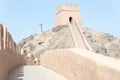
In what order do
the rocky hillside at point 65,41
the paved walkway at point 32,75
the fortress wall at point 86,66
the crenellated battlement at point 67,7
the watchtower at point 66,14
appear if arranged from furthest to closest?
1. the crenellated battlement at point 67,7
2. the rocky hillside at point 65,41
3. the watchtower at point 66,14
4. the paved walkway at point 32,75
5. the fortress wall at point 86,66

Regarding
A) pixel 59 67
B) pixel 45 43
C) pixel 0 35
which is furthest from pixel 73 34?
pixel 0 35

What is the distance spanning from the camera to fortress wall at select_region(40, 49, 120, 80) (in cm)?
538

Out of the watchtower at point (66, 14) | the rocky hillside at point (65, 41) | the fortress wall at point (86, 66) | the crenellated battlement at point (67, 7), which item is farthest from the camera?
the crenellated battlement at point (67, 7)

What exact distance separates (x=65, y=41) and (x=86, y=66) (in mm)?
54444

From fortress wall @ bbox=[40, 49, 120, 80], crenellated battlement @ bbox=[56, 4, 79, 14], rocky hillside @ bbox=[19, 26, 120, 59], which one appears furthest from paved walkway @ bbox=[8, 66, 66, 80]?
crenellated battlement @ bbox=[56, 4, 79, 14]

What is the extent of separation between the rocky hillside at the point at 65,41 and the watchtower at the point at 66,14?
4.57ft

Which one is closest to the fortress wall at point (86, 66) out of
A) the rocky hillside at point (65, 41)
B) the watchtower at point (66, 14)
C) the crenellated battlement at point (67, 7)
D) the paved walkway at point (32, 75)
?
the paved walkway at point (32, 75)

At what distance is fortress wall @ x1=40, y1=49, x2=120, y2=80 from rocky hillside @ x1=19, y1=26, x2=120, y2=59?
49.2m

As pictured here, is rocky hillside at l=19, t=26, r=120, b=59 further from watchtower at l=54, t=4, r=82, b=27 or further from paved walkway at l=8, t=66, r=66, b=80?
paved walkway at l=8, t=66, r=66, b=80

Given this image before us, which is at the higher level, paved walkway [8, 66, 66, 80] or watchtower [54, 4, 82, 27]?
watchtower [54, 4, 82, 27]

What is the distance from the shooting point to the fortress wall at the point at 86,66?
538 cm

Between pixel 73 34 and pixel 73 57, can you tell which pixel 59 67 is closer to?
pixel 73 57

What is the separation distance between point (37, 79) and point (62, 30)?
52939mm

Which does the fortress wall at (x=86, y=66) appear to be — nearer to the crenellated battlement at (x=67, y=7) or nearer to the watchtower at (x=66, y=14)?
the watchtower at (x=66, y=14)
